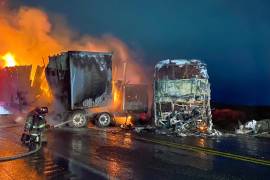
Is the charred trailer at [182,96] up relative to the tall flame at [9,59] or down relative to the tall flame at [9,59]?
down

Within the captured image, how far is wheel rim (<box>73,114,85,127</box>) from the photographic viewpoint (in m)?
21.3

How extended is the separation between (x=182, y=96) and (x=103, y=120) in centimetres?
484

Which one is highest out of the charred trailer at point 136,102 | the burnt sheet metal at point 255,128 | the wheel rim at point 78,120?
the charred trailer at point 136,102

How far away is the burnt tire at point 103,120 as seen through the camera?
22.1 metres

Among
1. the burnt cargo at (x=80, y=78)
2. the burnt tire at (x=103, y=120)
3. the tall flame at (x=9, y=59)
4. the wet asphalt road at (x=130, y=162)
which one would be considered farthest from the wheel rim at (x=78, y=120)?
the tall flame at (x=9, y=59)

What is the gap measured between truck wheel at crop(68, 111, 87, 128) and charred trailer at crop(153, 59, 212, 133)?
379 cm

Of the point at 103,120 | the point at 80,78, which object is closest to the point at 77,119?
the point at 103,120

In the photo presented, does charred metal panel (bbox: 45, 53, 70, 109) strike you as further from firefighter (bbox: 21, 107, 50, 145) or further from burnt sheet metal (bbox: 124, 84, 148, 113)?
firefighter (bbox: 21, 107, 50, 145)

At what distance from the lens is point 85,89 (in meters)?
21.2

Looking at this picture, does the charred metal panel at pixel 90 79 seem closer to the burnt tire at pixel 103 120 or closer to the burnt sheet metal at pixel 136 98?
the burnt tire at pixel 103 120

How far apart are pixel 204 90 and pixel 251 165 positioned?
32.7 ft

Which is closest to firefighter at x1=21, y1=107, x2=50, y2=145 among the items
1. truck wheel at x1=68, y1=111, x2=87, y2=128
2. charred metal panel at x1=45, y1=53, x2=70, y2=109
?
charred metal panel at x1=45, y1=53, x2=70, y2=109

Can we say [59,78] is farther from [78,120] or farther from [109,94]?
[109,94]

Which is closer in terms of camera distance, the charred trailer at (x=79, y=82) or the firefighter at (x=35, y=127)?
the firefighter at (x=35, y=127)
